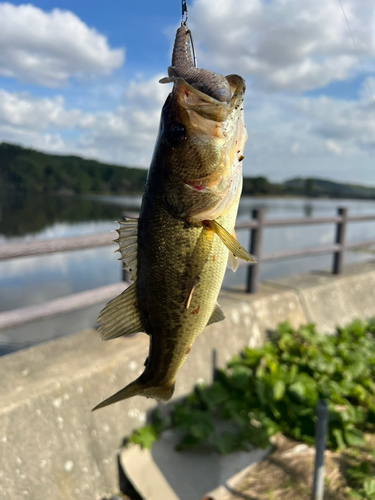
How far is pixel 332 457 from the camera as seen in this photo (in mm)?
3658

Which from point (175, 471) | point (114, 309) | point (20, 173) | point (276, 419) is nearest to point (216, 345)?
point (276, 419)

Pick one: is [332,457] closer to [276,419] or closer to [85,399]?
[276,419]

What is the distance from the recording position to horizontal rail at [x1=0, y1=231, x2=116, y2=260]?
123 inches

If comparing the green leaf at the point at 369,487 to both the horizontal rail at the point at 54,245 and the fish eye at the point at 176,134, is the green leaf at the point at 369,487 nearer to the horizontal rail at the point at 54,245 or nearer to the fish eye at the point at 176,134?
the horizontal rail at the point at 54,245

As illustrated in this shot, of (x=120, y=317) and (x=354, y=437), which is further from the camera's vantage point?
(x=354, y=437)

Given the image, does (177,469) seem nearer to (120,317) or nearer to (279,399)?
(279,399)

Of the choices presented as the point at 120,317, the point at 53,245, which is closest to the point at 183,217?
the point at 120,317

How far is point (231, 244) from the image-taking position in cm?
120

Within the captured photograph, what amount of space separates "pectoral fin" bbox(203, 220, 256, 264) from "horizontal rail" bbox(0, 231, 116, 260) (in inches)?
92.1

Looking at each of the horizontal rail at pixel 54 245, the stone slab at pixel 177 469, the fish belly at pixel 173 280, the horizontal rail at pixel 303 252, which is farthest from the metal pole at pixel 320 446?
the horizontal rail at pixel 303 252

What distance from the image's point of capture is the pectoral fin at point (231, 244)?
1.17 m

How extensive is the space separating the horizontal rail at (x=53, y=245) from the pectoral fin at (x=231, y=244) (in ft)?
7.68

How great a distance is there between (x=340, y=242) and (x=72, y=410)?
537 cm

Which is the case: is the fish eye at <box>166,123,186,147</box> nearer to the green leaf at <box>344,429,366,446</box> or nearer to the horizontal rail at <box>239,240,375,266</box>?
the green leaf at <box>344,429,366,446</box>
